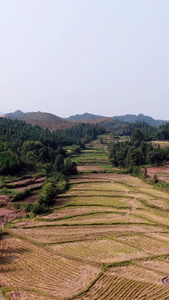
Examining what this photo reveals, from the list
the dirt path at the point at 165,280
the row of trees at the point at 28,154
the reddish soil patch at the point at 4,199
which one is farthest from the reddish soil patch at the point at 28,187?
the dirt path at the point at 165,280

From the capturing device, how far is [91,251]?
2489cm

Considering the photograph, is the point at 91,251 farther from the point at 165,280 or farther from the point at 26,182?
the point at 26,182

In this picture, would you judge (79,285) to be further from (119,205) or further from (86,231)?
(119,205)

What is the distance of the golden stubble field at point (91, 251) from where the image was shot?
19.5 metres

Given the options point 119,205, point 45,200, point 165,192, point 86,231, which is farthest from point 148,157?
point 86,231

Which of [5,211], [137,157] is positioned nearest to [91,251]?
[5,211]

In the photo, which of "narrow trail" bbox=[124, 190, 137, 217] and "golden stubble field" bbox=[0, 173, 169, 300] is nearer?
"golden stubble field" bbox=[0, 173, 169, 300]

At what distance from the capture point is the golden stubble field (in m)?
19.5

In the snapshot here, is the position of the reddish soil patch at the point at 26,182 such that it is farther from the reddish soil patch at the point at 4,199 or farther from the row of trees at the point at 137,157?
the row of trees at the point at 137,157

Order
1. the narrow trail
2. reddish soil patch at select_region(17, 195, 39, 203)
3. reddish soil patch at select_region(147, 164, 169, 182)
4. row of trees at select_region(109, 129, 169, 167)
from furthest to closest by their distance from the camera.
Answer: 1. row of trees at select_region(109, 129, 169, 167)
2. reddish soil patch at select_region(147, 164, 169, 182)
3. reddish soil patch at select_region(17, 195, 39, 203)
4. the narrow trail

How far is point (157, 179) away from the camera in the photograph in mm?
47594

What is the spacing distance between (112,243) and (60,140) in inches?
2769

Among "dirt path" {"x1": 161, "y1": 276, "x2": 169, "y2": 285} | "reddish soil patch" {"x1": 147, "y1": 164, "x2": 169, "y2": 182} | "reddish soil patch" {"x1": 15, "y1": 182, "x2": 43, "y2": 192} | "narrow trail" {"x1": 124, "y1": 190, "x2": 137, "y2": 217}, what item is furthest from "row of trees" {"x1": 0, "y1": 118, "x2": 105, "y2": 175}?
"dirt path" {"x1": 161, "y1": 276, "x2": 169, "y2": 285}

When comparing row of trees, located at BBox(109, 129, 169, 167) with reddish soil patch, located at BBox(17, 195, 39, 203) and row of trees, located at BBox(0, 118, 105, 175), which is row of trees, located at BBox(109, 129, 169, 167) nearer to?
row of trees, located at BBox(0, 118, 105, 175)
